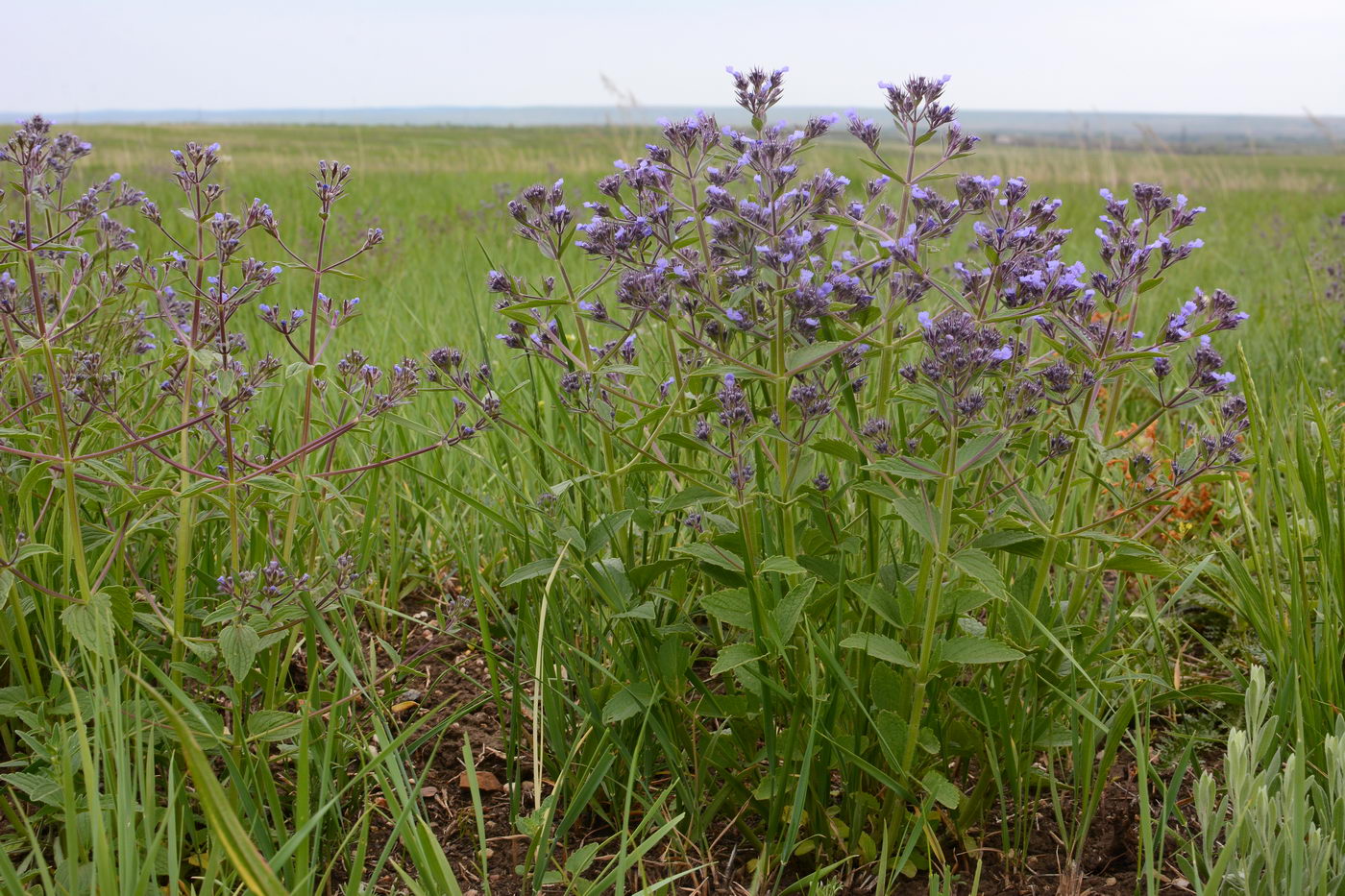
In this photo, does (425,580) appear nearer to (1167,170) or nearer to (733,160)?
(733,160)

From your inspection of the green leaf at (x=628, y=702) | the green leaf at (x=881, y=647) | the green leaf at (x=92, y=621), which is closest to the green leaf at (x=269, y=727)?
the green leaf at (x=92, y=621)

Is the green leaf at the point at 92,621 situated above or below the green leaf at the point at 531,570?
below

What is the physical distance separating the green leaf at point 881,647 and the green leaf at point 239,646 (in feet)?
3.32

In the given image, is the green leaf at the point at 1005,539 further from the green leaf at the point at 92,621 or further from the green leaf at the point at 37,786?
the green leaf at the point at 37,786

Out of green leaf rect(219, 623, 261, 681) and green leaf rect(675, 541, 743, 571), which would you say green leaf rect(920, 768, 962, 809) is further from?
green leaf rect(219, 623, 261, 681)

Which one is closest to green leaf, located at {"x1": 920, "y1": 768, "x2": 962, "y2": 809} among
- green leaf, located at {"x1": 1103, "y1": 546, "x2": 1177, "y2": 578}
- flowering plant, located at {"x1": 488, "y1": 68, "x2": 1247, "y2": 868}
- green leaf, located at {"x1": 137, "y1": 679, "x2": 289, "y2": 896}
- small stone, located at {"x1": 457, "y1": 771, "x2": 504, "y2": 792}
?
flowering plant, located at {"x1": 488, "y1": 68, "x2": 1247, "y2": 868}

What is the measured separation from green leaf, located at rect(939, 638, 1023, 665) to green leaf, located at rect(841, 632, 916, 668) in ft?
0.22

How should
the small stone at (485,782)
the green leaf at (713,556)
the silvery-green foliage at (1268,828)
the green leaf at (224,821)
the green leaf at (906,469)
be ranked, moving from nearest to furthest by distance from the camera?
the green leaf at (224,821)
the silvery-green foliage at (1268,828)
the green leaf at (906,469)
the green leaf at (713,556)
the small stone at (485,782)

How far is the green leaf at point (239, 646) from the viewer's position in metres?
1.71

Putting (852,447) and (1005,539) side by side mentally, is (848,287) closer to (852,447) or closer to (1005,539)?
(852,447)

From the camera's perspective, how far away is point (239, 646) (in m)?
1.75

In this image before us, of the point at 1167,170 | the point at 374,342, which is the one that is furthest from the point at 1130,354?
the point at 1167,170

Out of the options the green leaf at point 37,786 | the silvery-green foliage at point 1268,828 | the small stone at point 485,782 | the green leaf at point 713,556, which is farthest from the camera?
the small stone at point 485,782

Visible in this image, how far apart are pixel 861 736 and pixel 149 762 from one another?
1247mm
